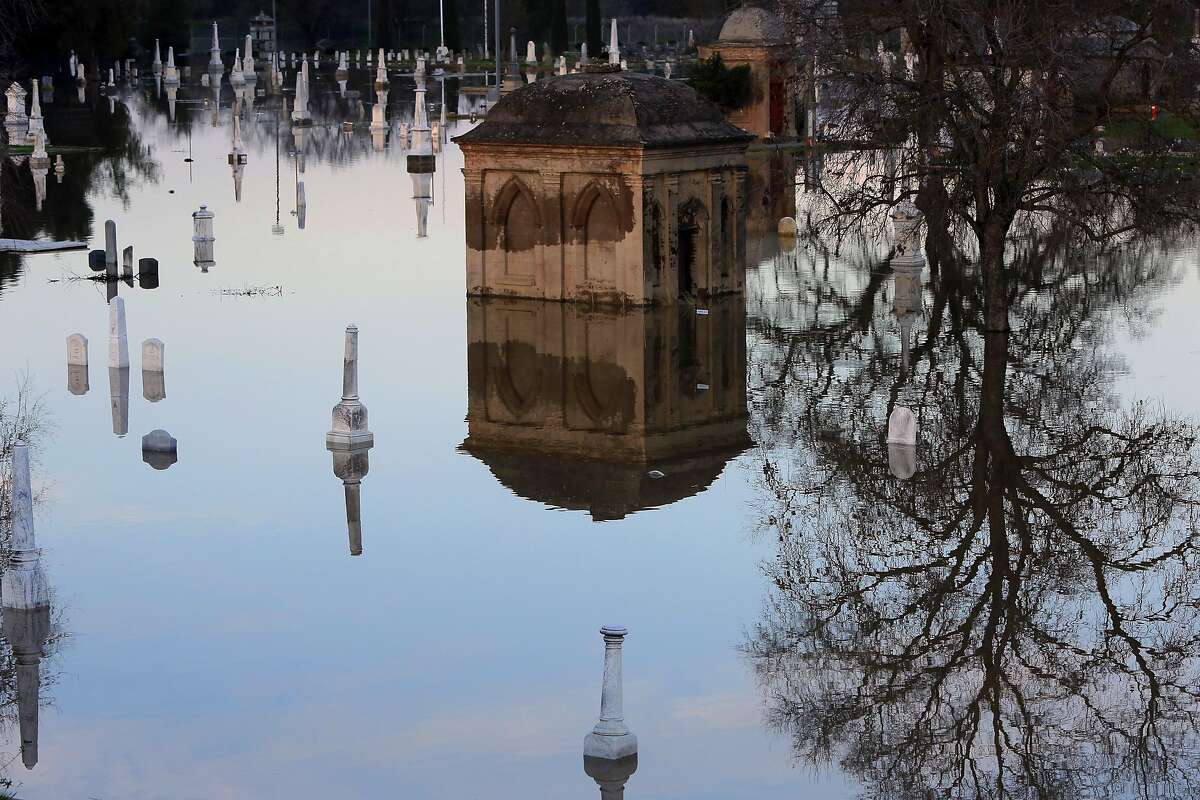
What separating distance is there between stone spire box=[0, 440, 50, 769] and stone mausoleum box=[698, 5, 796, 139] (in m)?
36.8

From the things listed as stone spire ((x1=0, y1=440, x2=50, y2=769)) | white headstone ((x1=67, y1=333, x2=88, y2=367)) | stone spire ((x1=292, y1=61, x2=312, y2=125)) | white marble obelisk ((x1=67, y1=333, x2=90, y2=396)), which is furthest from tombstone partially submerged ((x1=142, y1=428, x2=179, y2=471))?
stone spire ((x1=292, y1=61, x2=312, y2=125))

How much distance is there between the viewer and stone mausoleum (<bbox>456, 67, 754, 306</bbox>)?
28734 millimetres

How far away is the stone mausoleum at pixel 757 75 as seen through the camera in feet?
170

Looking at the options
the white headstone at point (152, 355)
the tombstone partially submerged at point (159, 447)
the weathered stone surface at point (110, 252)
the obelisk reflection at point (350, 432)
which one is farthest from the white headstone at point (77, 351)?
the weathered stone surface at point (110, 252)

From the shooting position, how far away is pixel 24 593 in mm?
15781

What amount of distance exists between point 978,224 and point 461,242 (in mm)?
13758

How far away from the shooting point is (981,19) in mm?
25781

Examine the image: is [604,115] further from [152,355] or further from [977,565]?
[977,565]

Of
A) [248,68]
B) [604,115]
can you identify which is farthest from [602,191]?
[248,68]

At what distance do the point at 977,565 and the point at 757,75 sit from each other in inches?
1401

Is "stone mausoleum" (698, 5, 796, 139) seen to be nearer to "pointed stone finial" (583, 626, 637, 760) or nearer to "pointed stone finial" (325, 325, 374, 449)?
"pointed stone finial" (325, 325, 374, 449)

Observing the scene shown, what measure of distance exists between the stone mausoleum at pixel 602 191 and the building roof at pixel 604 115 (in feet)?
0.06

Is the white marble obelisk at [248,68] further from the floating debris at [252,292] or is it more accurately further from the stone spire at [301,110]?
the floating debris at [252,292]

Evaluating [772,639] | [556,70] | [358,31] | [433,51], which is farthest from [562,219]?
[358,31]
